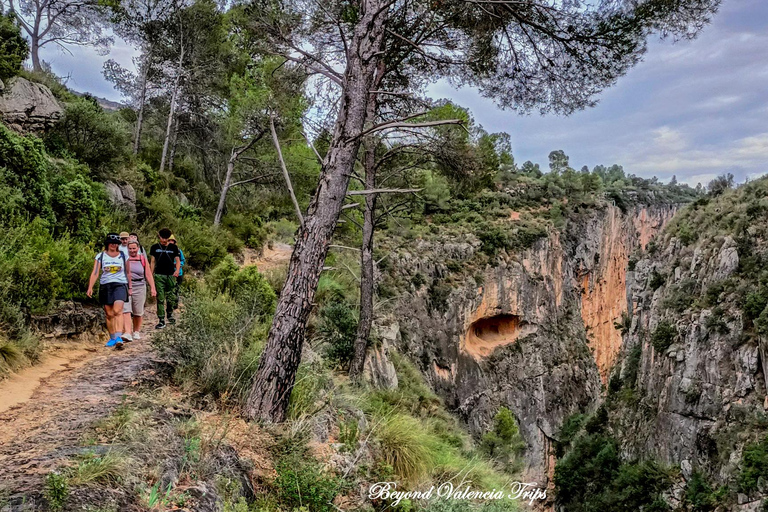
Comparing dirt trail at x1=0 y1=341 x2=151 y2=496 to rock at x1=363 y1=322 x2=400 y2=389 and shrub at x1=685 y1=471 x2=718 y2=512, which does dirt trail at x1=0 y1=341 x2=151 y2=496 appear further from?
shrub at x1=685 y1=471 x2=718 y2=512

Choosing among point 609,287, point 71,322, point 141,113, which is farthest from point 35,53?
point 609,287

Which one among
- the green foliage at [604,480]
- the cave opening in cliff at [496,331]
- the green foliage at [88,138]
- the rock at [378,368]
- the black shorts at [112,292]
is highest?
the green foliage at [88,138]

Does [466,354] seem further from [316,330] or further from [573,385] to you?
[316,330]

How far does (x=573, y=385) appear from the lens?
102 feet

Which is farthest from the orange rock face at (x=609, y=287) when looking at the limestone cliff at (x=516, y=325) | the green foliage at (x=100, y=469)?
the green foliage at (x=100, y=469)

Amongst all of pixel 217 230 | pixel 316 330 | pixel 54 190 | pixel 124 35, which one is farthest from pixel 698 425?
pixel 124 35

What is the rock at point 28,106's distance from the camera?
793cm

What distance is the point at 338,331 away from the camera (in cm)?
827

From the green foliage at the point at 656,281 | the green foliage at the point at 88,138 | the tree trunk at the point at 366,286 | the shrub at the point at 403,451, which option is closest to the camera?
the shrub at the point at 403,451

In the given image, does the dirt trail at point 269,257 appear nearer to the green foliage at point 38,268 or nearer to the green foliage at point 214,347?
the green foliage at point 38,268

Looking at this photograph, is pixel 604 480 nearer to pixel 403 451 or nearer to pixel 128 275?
pixel 403 451

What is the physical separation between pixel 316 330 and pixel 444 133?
4.10 meters

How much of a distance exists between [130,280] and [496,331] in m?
26.3

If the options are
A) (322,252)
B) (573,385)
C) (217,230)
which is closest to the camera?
(322,252)
